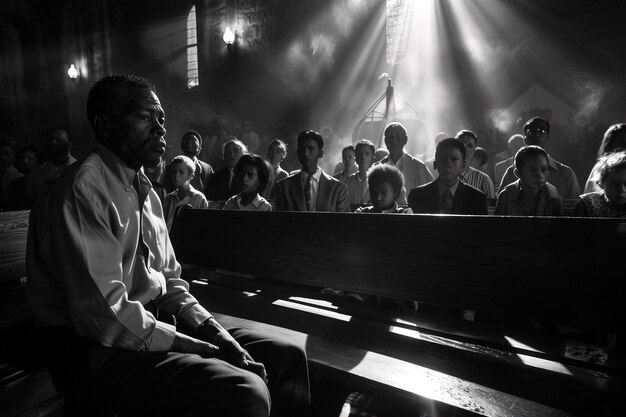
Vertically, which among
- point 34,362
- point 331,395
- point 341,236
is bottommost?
point 331,395

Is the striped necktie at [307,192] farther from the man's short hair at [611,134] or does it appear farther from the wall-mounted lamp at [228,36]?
the wall-mounted lamp at [228,36]

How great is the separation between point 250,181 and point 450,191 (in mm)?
1908

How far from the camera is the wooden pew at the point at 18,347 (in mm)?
1395

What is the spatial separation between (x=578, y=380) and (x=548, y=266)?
1.47 ft

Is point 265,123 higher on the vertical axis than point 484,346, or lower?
higher

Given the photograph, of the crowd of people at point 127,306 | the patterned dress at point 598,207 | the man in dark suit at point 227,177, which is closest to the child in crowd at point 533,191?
the patterned dress at point 598,207

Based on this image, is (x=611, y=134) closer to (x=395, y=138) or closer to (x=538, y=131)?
(x=538, y=131)

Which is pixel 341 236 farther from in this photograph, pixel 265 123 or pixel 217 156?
pixel 217 156

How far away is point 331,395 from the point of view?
5.71ft

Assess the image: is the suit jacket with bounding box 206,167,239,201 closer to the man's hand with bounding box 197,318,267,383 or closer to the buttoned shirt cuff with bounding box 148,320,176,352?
the man's hand with bounding box 197,318,267,383

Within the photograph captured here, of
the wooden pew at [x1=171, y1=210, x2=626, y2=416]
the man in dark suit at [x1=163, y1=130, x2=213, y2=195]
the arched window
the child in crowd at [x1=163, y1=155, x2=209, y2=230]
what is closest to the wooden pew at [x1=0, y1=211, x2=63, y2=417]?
the wooden pew at [x1=171, y1=210, x2=626, y2=416]

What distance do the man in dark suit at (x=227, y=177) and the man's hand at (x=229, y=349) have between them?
399cm

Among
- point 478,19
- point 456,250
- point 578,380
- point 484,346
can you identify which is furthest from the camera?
point 478,19

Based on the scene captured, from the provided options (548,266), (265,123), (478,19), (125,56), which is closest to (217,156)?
(265,123)
